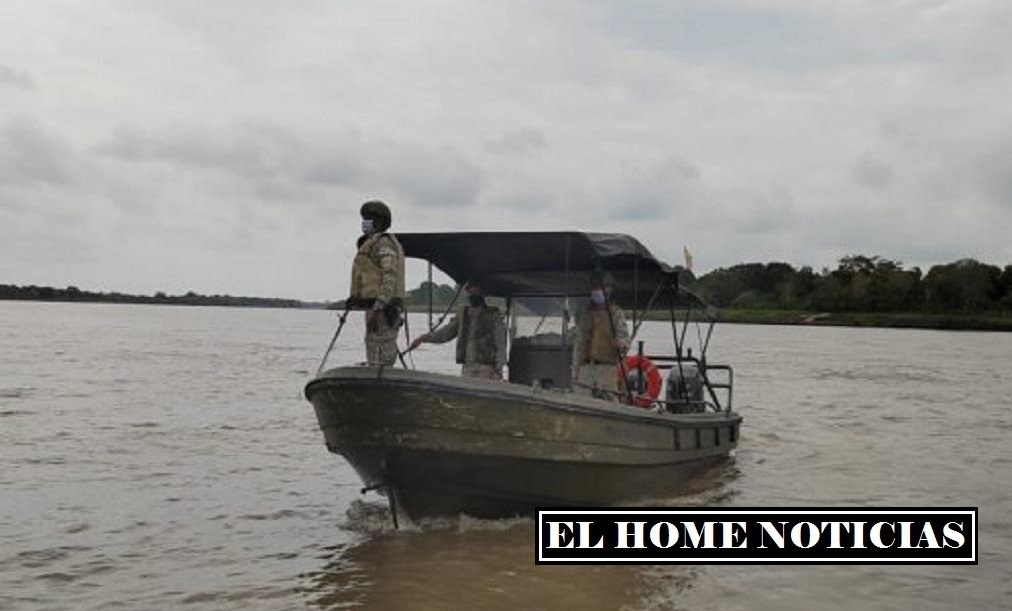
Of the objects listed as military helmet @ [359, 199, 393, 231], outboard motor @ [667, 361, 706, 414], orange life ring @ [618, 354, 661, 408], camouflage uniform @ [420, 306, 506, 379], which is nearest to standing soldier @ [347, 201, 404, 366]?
military helmet @ [359, 199, 393, 231]

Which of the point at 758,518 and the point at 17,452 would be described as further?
the point at 17,452

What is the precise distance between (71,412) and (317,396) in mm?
12030

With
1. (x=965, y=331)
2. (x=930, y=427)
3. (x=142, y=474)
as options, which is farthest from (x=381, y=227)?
(x=965, y=331)

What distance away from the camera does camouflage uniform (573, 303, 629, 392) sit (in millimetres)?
10180

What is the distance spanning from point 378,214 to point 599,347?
10.5 feet

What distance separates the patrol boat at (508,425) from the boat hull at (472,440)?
12mm

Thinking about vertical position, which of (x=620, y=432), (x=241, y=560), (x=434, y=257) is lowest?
(x=241, y=560)

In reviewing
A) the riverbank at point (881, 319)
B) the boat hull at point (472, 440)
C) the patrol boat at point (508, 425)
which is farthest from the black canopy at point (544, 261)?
the riverbank at point (881, 319)

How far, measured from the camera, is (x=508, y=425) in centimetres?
834

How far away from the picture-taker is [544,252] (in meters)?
10.1

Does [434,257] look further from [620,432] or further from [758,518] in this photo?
[758,518]

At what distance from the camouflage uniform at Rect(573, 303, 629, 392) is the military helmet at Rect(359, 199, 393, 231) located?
2908 mm

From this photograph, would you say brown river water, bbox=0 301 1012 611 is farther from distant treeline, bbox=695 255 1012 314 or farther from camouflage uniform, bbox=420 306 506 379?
distant treeline, bbox=695 255 1012 314

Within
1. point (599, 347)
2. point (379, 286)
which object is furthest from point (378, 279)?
point (599, 347)
